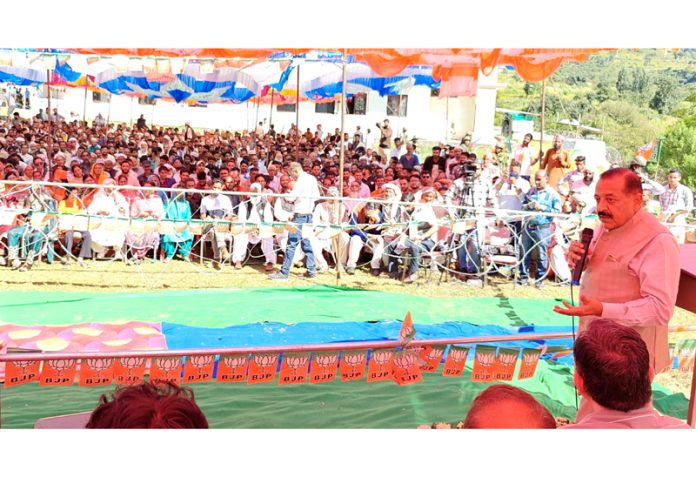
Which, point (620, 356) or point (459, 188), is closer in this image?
point (620, 356)

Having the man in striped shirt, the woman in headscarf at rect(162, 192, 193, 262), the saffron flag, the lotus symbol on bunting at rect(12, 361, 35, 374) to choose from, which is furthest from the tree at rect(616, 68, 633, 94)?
the lotus symbol on bunting at rect(12, 361, 35, 374)

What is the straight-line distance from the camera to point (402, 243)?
370 inches

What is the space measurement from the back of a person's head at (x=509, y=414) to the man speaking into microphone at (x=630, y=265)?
1.26m

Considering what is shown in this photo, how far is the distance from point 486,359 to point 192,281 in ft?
15.9

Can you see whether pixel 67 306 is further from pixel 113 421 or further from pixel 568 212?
pixel 113 421

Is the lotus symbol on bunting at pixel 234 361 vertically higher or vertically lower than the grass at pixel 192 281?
higher

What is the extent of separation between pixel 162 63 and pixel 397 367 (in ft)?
18.3

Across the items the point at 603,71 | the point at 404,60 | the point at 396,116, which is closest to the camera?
the point at 404,60

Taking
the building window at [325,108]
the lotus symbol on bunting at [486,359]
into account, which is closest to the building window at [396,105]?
the building window at [325,108]

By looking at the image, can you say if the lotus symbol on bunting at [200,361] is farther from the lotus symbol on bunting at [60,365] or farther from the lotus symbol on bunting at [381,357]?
the lotus symbol on bunting at [381,357]

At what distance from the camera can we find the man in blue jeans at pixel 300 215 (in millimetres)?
9328

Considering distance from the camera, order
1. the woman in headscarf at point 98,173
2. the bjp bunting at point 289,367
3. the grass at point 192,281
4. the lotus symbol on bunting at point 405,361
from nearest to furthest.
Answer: the bjp bunting at point 289,367 < the lotus symbol on bunting at point 405,361 < the grass at point 192,281 < the woman in headscarf at point 98,173

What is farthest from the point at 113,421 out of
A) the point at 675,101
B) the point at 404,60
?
the point at 675,101

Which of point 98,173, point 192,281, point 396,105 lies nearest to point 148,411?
point 192,281
